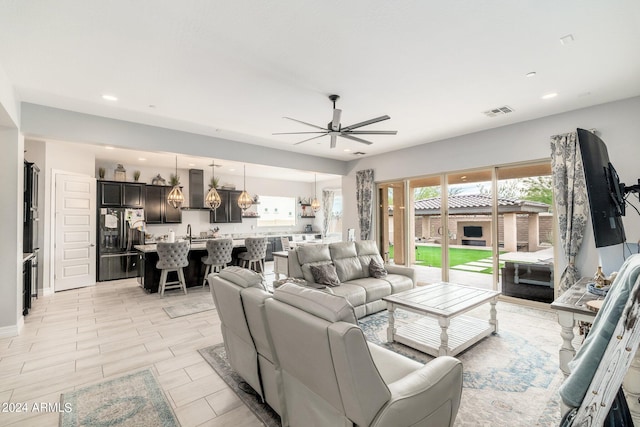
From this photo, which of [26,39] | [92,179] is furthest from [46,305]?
[26,39]

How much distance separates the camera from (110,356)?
3068 millimetres

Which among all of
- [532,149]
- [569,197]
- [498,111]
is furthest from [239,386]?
[532,149]

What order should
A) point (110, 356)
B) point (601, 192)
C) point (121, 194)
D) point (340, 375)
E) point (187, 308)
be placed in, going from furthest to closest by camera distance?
point (121, 194), point (187, 308), point (110, 356), point (601, 192), point (340, 375)

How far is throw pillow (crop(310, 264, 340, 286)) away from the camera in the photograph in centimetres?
415

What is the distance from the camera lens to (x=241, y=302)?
2082mm

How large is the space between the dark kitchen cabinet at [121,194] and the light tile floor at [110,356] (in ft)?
8.13

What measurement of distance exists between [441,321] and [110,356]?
3.44 m

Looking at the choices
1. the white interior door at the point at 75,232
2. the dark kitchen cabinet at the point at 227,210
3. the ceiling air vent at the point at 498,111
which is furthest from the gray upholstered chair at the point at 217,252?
the ceiling air vent at the point at 498,111

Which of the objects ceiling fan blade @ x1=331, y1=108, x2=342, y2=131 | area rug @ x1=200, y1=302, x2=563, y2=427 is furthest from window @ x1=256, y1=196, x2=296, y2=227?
area rug @ x1=200, y1=302, x2=563, y2=427

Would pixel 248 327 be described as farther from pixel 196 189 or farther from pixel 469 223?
pixel 196 189

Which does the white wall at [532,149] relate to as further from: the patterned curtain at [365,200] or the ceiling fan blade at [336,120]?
the ceiling fan blade at [336,120]

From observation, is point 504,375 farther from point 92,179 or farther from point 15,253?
point 92,179

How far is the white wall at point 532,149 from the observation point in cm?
386

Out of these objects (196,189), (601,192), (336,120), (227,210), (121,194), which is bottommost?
(601,192)
